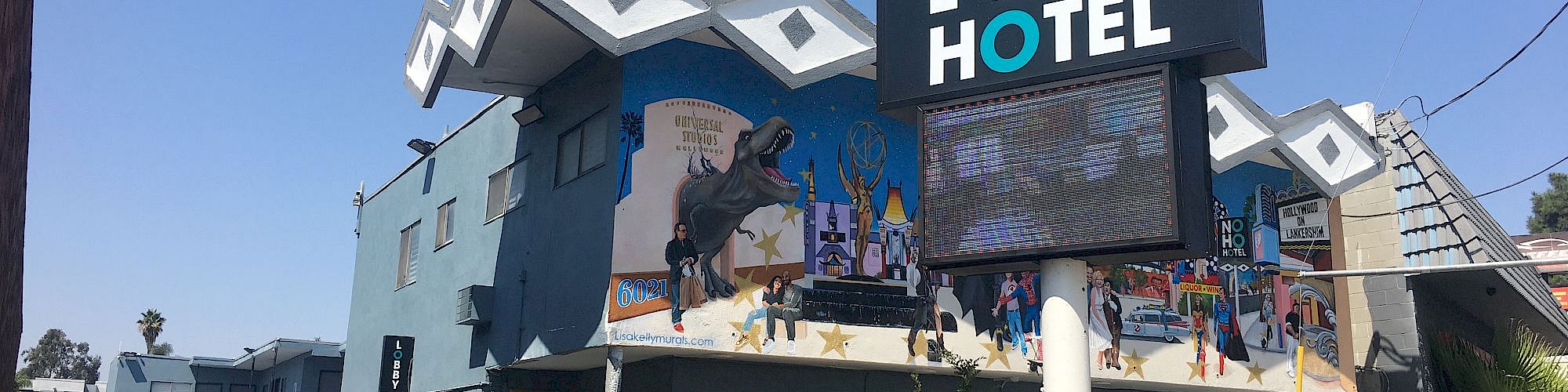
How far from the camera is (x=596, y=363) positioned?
64.9 feet

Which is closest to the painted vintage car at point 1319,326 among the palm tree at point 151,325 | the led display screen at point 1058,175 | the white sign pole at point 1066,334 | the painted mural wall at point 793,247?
the painted mural wall at point 793,247

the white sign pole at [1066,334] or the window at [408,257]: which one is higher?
the window at [408,257]

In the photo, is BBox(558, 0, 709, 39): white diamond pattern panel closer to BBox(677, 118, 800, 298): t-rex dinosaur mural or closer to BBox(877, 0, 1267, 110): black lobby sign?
BBox(677, 118, 800, 298): t-rex dinosaur mural

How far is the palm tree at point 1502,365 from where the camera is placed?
21.2 meters

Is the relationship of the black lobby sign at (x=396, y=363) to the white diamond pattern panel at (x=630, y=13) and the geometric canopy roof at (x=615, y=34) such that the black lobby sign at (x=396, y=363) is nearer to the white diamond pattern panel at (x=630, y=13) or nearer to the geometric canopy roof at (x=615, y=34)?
the geometric canopy roof at (x=615, y=34)

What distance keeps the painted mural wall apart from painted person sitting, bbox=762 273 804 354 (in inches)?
0.8

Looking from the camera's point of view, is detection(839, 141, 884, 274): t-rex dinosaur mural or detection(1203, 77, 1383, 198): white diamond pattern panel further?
detection(1203, 77, 1383, 198): white diamond pattern panel

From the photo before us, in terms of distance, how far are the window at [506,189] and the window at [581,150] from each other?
53.8 inches

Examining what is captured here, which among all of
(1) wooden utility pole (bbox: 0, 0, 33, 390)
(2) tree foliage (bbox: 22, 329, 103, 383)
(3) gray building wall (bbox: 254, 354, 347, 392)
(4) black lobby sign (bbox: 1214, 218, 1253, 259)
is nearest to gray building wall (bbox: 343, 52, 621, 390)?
(3) gray building wall (bbox: 254, 354, 347, 392)

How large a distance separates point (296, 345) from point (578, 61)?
20880 mm

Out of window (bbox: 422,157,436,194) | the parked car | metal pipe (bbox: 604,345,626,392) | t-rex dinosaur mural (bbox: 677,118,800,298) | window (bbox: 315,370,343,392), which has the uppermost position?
window (bbox: 422,157,436,194)

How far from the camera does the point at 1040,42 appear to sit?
1201cm

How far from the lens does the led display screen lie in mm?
10948

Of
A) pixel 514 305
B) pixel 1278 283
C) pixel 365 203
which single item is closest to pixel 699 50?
pixel 514 305
